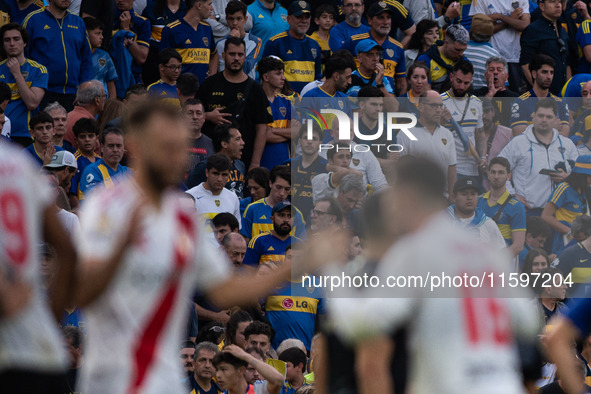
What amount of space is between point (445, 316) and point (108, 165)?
707 cm

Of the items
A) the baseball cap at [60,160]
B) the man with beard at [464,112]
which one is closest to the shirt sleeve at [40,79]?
the baseball cap at [60,160]

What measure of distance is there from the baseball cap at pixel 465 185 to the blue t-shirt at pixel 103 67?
15.2 ft

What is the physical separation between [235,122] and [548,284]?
421 cm

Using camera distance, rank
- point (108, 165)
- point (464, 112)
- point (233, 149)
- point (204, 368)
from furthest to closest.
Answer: point (464, 112) → point (233, 149) → point (108, 165) → point (204, 368)

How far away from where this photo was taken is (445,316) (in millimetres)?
4477

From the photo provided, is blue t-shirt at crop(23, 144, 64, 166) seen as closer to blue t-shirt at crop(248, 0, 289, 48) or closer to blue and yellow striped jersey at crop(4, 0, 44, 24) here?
blue and yellow striped jersey at crop(4, 0, 44, 24)

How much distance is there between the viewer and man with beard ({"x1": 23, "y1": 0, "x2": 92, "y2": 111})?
43.5 ft

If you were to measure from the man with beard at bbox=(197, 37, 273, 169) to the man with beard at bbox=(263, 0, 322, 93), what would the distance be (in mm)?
1407

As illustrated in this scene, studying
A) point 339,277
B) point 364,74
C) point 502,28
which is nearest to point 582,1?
point 502,28

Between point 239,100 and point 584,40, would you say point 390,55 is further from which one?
point 584,40

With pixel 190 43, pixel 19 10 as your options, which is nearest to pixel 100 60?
pixel 19 10

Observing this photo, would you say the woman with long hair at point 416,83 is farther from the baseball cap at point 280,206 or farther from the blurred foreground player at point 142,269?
the blurred foreground player at point 142,269

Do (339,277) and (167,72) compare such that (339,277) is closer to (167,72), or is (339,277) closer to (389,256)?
(389,256)

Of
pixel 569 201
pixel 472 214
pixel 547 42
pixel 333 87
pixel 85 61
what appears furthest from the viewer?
pixel 547 42
